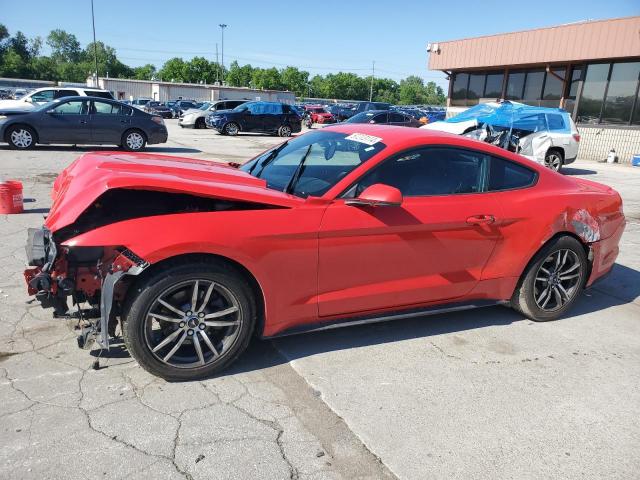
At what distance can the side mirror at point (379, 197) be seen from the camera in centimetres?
314

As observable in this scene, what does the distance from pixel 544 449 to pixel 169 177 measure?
2.63 m

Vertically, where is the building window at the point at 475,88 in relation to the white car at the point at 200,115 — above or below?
above

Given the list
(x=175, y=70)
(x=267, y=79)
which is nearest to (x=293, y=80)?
(x=267, y=79)

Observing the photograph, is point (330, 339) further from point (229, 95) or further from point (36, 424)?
point (229, 95)

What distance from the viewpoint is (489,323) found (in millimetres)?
4285

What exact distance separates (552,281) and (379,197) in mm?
2053

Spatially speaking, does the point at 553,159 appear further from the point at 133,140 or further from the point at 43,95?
the point at 43,95

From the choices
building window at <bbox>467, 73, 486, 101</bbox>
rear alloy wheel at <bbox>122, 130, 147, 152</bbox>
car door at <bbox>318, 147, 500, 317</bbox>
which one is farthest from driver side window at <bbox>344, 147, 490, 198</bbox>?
building window at <bbox>467, 73, 486, 101</bbox>

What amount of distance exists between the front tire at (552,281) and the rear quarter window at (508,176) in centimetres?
56

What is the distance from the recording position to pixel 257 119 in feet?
82.7

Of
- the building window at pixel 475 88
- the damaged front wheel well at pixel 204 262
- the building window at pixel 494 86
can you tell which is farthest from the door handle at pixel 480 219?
the building window at pixel 475 88

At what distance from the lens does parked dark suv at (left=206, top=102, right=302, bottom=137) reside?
24.6 m

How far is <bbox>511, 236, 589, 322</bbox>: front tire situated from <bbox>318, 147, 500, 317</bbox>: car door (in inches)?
23.1

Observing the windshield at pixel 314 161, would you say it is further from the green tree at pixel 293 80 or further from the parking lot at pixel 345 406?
the green tree at pixel 293 80
